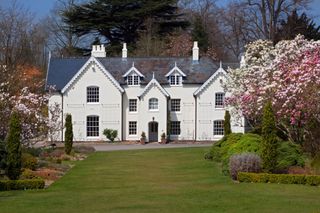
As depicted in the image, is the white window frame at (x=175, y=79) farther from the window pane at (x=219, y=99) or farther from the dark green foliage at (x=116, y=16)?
the dark green foliage at (x=116, y=16)

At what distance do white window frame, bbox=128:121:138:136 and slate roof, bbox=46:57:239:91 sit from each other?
3.60 m

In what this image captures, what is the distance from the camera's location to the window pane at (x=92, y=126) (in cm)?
5200

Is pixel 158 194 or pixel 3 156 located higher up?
pixel 3 156

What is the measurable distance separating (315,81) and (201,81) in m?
26.8

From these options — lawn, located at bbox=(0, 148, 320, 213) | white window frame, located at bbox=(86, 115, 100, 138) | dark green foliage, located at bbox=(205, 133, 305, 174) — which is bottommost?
lawn, located at bbox=(0, 148, 320, 213)

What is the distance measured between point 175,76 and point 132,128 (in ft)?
19.2

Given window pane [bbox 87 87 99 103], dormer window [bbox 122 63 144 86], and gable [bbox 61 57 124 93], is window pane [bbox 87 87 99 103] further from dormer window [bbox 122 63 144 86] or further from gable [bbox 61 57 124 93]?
dormer window [bbox 122 63 144 86]

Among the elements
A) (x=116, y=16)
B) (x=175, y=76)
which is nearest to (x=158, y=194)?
(x=175, y=76)

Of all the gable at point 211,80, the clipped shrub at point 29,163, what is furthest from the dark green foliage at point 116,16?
the clipped shrub at point 29,163

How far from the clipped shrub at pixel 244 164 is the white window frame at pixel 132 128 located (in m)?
30.8

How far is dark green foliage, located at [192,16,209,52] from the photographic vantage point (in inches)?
2527

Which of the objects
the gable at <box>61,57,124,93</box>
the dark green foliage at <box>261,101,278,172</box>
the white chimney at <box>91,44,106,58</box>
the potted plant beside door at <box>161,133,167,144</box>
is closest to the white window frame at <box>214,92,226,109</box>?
the potted plant beside door at <box>161,133,167,144</box>

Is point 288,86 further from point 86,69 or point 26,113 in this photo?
point 86,69

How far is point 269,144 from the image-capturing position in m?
22.0
